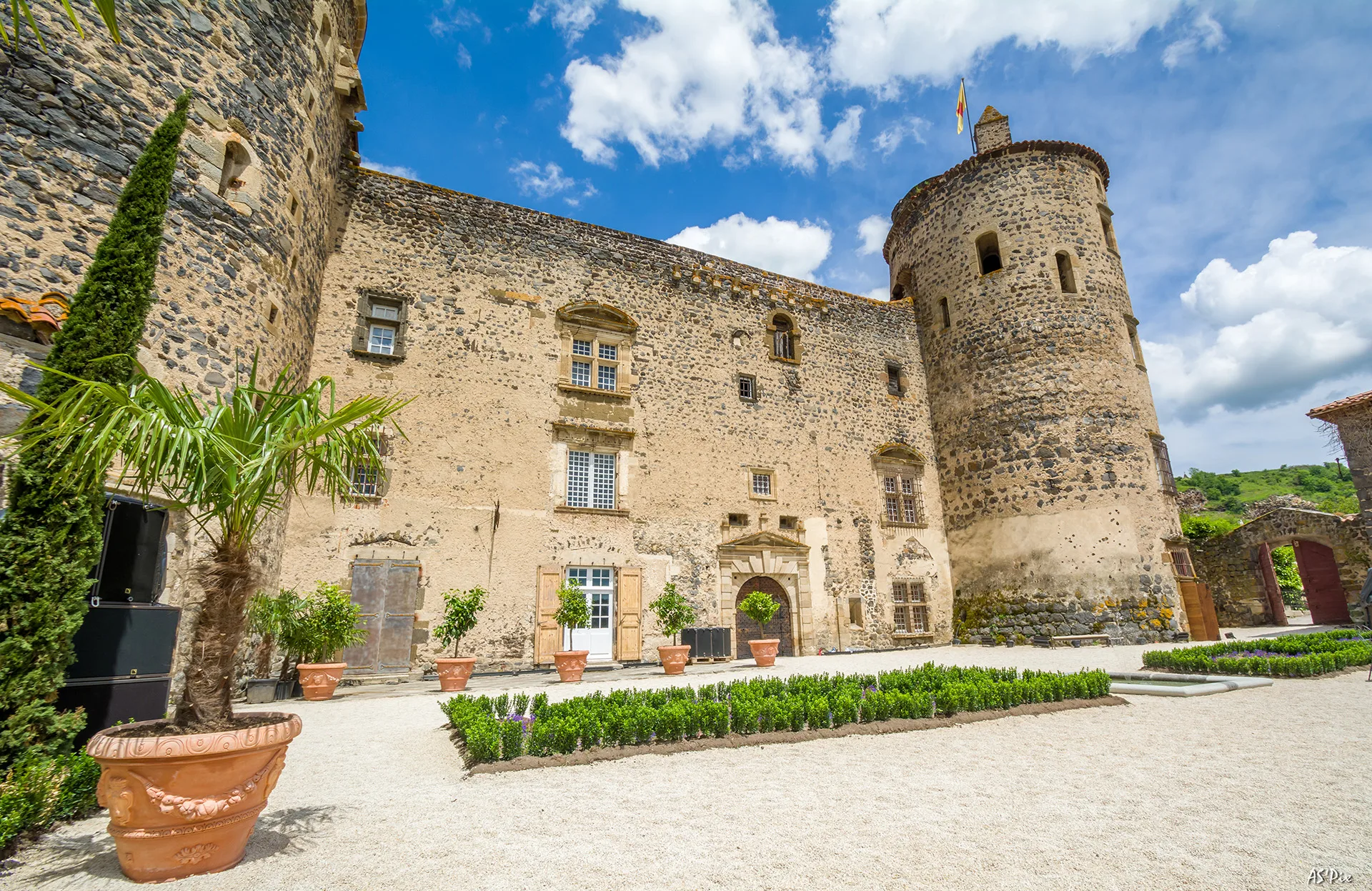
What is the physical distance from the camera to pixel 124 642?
16.8 feet

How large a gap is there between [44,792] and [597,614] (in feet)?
31.6

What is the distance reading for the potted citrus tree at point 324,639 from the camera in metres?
9.20

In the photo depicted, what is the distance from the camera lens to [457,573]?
1206cm

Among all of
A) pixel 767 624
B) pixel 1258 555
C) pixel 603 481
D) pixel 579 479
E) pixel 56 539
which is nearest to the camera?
pixel 56 539

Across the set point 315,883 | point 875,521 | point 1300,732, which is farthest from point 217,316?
point 875,521

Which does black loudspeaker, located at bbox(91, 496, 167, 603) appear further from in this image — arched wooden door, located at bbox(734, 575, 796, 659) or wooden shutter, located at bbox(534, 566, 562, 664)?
arched wooden door, located at bbox(734, 575, 796, 659)

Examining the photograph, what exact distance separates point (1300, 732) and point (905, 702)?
3.30 metres

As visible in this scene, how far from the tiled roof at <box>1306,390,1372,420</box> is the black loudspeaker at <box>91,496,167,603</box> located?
80.4 feet

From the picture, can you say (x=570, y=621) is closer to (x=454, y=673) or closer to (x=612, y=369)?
(x=454, y=673)

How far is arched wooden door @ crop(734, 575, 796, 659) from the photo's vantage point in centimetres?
1493

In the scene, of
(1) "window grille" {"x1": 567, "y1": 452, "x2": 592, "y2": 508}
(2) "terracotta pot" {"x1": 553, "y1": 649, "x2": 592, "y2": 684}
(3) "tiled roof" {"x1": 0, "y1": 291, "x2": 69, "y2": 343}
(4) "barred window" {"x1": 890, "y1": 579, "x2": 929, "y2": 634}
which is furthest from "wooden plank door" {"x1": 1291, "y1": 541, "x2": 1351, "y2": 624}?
(3) "tiled roof" {"x1": 0, "y1": 291, "x2": 69, "y2": 343}

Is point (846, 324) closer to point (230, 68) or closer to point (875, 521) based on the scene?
point (875, 521)

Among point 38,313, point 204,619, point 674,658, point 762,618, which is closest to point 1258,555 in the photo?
point 762,618

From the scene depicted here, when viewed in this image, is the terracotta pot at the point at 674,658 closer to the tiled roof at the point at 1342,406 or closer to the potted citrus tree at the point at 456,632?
the potted citrus tree at the point at 456,632
